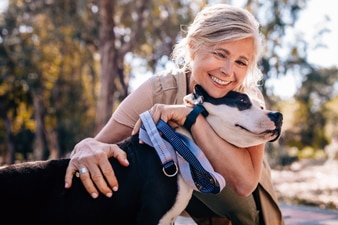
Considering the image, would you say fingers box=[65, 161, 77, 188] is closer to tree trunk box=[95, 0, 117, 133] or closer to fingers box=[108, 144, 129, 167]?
fingers box=[108, 144, 129, 167]

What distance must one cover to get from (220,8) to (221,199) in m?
1.18

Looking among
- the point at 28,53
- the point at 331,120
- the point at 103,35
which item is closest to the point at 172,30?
the point at 103,35

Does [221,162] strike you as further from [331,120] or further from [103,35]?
[331,120]

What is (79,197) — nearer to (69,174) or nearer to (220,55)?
(69,174)

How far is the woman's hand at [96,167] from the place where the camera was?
234 centimetres

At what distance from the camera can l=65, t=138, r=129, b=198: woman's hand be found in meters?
2.34

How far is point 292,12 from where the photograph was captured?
538 inches

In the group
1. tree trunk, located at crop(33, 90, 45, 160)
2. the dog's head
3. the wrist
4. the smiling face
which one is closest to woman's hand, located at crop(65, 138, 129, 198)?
the wrist

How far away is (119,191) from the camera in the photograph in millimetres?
2361

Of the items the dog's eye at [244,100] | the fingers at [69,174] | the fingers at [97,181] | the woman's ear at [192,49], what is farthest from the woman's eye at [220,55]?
the fingers at [69,174]

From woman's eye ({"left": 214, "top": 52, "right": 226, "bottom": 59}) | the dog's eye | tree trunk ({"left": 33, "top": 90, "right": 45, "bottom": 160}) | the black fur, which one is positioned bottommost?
tree trunk ({"left": 33, "top": 90, "right": 45, "bottom": 160})

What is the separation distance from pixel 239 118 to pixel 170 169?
1.55ft

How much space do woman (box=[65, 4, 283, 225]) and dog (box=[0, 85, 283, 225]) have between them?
0.06 metres

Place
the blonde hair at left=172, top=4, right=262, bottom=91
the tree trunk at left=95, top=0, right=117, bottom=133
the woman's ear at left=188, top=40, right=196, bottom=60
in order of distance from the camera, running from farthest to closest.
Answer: the tree trunk at left=95, top=0, right=117, bottom=133 < the woman's ear at left=188, top=40, right=196, bottom=60 < the blonde hair at left=172, top=4, right=262, bottom=91
